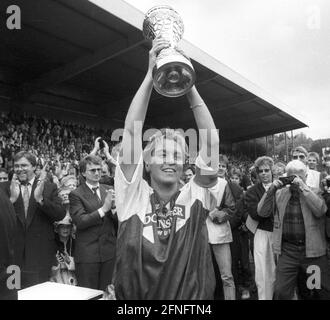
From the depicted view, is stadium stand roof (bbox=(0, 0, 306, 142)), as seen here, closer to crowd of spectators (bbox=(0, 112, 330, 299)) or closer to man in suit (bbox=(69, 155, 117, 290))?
crowd of spectators (bbox=(0, 112, 330, 299))

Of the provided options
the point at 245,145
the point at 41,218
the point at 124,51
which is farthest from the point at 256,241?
the point at 245,145

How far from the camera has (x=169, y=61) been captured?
1.64 meters

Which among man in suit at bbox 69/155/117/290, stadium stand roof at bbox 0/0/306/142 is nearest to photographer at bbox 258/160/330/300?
man in suit at bbox 69/155/117/290

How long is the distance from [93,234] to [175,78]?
7.64ft

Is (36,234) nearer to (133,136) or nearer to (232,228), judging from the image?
(232,228)

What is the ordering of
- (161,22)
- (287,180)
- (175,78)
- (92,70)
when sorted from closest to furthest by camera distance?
(175,78) → (161,22) → (287,180) → (92,70)

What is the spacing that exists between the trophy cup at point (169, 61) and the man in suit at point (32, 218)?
2.17m

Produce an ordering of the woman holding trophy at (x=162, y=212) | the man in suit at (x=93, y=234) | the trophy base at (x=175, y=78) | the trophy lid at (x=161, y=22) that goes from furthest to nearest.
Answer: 1. the man in suit at (x=93, y=234)
2. the trophy lid at (x=161, y=22)
3. the trophy base at (x=175, y=78)
4. the woman holding trophy at (x=162, y=212)

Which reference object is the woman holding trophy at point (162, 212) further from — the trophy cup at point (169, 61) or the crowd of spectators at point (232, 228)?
the crowd of spectators at point (232, 228)

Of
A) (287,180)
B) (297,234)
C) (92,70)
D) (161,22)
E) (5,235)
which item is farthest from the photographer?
(92,70)

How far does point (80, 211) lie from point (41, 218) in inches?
16.0

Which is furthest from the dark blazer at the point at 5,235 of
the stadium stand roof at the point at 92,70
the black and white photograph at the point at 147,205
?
the stadium stand roof at the point at 92,70

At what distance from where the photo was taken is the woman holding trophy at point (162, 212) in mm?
1578

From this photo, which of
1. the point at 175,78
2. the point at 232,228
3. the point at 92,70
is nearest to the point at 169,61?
the point at 175,78
